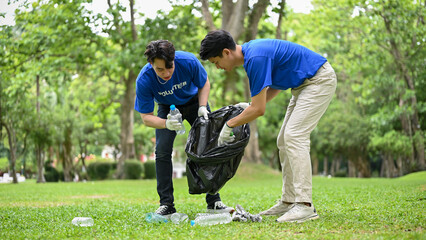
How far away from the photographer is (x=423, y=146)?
68.9 feet

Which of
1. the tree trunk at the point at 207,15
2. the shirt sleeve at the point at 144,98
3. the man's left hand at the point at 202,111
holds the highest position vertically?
the tree trunk at the point at 207,15

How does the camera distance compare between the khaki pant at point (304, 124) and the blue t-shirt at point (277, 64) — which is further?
the khaki pant at point (304, 124)

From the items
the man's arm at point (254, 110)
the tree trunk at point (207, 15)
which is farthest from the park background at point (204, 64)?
the man's arm at point (254, 110)

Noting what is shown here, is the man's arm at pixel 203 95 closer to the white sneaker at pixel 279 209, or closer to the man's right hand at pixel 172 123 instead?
the man's right hand at pixel 172 123

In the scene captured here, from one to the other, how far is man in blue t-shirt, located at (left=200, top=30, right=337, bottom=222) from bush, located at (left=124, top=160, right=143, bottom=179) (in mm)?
21312

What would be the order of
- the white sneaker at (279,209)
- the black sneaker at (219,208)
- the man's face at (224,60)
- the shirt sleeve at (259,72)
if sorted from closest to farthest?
the shirt sleeve at (259,72), the man's face at (224,60), the white sneaker at (279,209), the black sneaker at (219,208)

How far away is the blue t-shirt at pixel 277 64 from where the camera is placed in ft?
13.8

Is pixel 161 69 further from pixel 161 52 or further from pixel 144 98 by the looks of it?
pixel 144 98

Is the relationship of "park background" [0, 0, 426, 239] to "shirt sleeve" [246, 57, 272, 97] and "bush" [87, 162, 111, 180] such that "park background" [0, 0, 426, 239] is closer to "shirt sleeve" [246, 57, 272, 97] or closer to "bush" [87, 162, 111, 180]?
"bush" [87, 162, 111, 180]

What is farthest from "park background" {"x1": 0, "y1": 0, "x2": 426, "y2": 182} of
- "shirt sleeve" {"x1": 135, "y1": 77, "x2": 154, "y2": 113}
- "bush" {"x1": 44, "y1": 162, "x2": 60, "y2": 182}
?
"shirt sleeve" {"x1": 135, "y1": 77, "x2": 154, "y2": 113}

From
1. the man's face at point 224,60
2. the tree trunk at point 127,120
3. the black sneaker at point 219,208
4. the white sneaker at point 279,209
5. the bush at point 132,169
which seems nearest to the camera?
the man's face at point 224,60

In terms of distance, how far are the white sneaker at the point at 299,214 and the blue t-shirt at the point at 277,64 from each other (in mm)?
1147

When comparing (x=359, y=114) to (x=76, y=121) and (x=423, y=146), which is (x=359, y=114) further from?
(x=76, y=121)

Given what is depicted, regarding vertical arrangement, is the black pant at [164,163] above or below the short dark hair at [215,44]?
below
